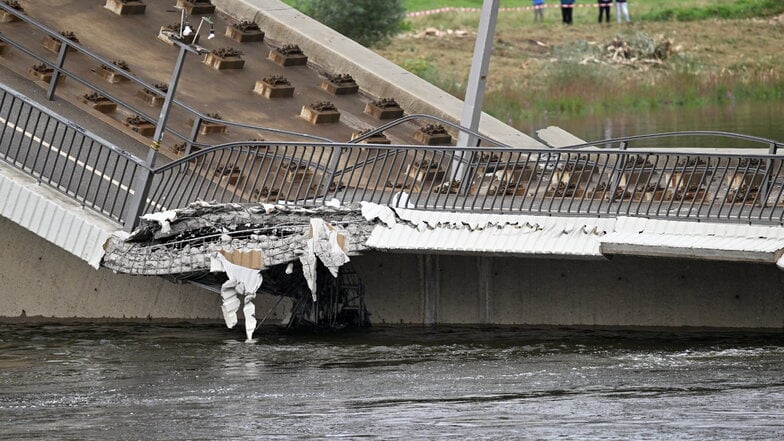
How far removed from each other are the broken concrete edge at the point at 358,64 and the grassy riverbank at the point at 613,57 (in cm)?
1281

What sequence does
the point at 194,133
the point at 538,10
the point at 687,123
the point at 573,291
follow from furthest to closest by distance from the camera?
the point at 538,10, the point at 687,123, the point at 194,133, the point at 573,291

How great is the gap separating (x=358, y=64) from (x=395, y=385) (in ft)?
33.3

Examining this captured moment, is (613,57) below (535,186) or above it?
below

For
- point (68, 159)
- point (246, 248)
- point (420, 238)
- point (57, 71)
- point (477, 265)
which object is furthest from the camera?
point (57, 71)

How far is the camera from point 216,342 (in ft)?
57.8

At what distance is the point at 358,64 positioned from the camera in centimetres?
2392

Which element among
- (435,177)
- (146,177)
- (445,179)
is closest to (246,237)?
(146,177)

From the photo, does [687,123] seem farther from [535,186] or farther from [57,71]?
[57,71]

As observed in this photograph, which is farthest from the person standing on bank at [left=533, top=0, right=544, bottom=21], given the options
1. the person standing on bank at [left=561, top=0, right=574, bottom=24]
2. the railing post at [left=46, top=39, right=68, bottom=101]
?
the railing post at [left=46, top=39, right=68, bottom=101]

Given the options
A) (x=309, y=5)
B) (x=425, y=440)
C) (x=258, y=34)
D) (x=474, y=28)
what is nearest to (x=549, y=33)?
(x=474, y=28)

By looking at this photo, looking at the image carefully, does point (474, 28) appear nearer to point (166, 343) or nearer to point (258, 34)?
point (258, 34)

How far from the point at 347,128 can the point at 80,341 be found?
17.8 feet

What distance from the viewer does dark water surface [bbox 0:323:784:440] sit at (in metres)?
12.6

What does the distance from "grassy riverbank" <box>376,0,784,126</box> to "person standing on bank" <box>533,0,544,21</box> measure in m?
0.52
